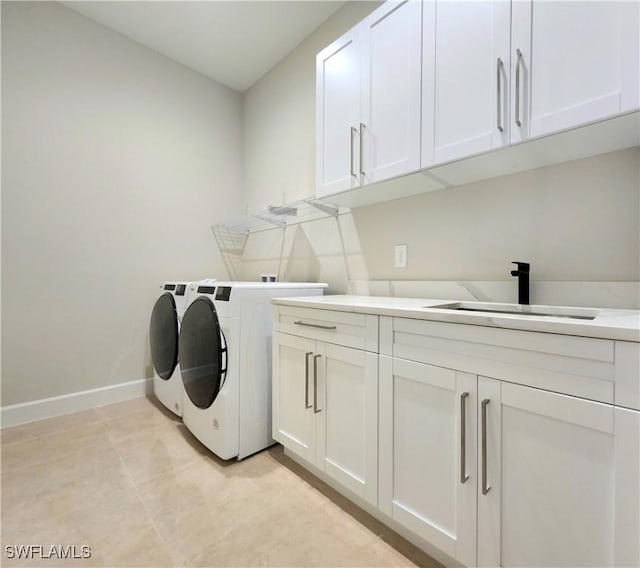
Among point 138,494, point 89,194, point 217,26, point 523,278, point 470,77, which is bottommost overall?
point 138,494

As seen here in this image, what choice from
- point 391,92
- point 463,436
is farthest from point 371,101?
point 463,436

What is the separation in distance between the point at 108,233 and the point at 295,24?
2.09 meters

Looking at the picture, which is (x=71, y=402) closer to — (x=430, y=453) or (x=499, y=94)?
(x=430, y=453)

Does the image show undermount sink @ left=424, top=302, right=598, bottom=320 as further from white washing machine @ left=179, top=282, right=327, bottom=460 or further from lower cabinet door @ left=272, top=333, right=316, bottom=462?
white washing machine @ left=179, top=282, right=327, bottom=460

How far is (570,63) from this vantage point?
3.07 ft

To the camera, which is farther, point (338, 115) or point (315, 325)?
point (338, 115)

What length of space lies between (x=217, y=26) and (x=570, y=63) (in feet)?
7.82

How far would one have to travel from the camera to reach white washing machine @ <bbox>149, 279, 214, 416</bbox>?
204cm

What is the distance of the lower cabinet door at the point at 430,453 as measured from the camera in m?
0.90

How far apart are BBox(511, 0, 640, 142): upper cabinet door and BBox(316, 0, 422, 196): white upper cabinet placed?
15.2 inches

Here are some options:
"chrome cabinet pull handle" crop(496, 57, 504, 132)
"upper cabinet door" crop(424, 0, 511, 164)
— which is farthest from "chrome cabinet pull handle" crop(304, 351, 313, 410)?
"chrome cabinet pull handle" crop(496, 57, 504, 132)

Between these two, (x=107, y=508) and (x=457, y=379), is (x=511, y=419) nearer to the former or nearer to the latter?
(x=457, y=379)

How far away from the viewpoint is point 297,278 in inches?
97.8

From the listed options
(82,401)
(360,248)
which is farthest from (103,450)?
(360,248)
